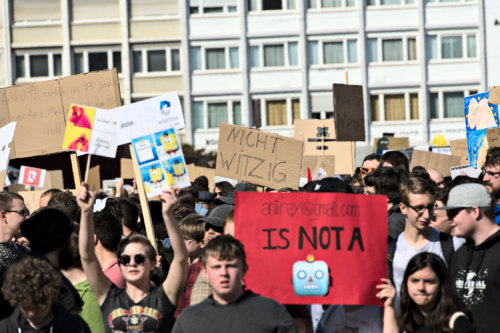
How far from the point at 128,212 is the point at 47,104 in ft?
11.1

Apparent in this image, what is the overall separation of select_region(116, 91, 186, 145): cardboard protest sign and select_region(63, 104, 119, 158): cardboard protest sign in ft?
2.52

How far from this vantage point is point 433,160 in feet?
46.2

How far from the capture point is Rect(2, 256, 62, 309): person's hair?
4.96 metres

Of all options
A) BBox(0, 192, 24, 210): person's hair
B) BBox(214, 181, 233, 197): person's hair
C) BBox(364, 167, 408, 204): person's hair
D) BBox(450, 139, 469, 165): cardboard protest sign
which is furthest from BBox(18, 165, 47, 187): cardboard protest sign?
BBox(364, 167, 408, 204): person's hair

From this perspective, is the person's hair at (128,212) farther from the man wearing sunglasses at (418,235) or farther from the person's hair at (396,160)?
the person's hair at (396,160)

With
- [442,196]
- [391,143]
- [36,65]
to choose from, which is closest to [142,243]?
[442,196]

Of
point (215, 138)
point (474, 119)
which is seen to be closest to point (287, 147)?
point (474, 119)

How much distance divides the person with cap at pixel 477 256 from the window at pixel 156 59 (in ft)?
125

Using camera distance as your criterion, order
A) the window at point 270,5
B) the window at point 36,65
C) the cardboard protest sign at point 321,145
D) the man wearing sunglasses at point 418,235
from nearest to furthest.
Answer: the man wearing sunglasses at point 418,235 < the cardboard protest sign at point 321,145 < the window at point 270,5 < the window at point 36,65

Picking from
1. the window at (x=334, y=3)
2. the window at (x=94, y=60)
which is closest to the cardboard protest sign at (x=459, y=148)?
the window at (x=334, y=3)

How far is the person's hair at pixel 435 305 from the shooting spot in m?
5.34

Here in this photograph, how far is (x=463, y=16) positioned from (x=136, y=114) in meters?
37.6

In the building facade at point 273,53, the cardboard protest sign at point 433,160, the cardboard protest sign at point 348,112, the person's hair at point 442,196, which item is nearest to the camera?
the person's hair at point 442,196

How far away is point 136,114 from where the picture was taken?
7.46 metres
